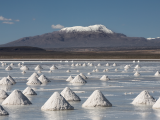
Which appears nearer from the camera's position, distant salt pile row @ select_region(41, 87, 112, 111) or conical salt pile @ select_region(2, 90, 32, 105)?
distant salt pile row @ select_region(41, 87, 112, 111)

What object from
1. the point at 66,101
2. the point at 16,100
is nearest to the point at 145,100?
the point at 66,101

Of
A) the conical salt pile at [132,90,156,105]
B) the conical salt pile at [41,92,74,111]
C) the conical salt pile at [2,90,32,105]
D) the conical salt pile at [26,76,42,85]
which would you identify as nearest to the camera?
the conical salt pile at [41,92,74,111]

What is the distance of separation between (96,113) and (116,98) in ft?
18.5

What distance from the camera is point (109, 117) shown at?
51.6 feet

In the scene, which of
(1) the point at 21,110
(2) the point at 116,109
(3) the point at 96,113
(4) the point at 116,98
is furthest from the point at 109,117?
(4) the point at 116,98

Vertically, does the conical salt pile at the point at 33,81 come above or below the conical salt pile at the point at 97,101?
above

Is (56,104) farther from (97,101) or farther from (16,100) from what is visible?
(16,100)

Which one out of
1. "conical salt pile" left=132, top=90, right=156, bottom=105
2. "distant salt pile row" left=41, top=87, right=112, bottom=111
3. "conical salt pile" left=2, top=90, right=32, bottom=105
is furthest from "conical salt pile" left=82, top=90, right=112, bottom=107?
"conical salt pile" left=2, top=90, right=32, bottom=105

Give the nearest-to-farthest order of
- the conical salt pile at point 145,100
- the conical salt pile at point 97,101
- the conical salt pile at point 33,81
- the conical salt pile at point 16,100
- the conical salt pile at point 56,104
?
the conical salt pile at point 56,104 → the conical salt pile at point 97,101 → the conical salt pile at point 16,100 → the conical salt pile at point 145,100 → the conical salt pile at point 33,81

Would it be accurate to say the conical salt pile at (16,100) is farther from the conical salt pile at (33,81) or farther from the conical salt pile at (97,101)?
the conical salt pile at (33,81)

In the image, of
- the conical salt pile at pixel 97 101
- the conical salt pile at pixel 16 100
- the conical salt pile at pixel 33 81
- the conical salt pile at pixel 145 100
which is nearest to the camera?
the conical salt pile at pixel 97 101

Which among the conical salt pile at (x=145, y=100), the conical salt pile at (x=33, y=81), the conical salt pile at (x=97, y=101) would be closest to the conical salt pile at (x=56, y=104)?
the conical salt pile at (x=97, y=101)

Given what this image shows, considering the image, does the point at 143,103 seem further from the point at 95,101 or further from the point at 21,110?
the point at 21,110

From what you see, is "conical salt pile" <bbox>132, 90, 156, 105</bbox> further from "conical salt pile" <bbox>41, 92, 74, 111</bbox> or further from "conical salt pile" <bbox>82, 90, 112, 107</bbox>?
"conical salt pile" <bbox>41, 92, 74, 111</bbox>
